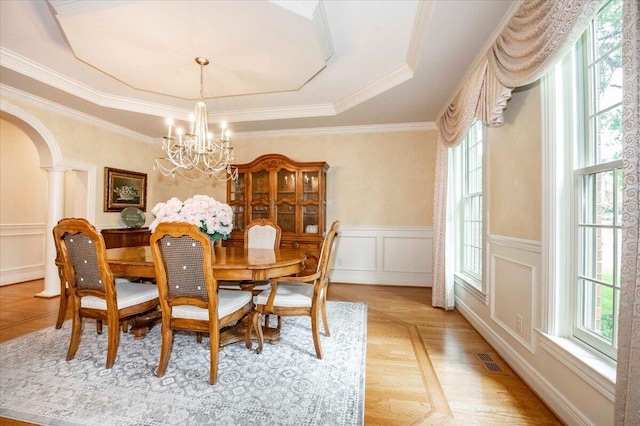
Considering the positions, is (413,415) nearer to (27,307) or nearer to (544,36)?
(544,36)

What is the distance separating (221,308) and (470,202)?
2.81m

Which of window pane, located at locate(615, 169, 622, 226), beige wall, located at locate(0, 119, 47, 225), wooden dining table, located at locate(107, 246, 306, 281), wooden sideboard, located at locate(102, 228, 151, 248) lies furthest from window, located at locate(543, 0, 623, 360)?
beige wall, located at locate(0, 119, 47, 225)

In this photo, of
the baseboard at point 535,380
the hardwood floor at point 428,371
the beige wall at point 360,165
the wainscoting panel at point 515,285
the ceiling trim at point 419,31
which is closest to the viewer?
the baseboard at point 535,380

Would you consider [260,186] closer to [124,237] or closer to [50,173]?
[124,237]

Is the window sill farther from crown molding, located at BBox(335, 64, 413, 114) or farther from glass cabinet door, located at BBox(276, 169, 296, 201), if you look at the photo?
glass cabinet door, located at BBox(276, 169, 296, 201)

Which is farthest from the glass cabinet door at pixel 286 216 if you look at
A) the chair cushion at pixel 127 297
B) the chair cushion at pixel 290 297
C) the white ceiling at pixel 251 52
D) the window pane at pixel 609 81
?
the window pane at pixel 609 81

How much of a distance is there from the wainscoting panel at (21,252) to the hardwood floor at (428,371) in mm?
1397

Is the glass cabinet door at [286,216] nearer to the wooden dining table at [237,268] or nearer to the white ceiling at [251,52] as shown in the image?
the white ceiling at [251,52]

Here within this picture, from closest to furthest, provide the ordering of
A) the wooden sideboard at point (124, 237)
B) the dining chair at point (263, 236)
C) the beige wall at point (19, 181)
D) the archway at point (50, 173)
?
the dining chair at point (263, 236) → the archway at point (50, 173) → the wooden sideboard at point (124, 237) → the beige wall at point (19, 181)

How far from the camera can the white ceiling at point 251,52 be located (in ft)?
6.41

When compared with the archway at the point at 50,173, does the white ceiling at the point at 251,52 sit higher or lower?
higher

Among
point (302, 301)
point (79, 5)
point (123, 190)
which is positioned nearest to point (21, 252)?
point (123, 190)

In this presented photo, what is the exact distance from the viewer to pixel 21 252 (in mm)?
4520

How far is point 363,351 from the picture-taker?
2.24m
